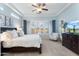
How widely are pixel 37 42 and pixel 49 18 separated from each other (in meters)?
0.93

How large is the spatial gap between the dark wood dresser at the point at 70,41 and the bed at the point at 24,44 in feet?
2.41

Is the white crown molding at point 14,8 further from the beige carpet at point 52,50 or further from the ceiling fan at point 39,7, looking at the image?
the beige carpet at point 52,50

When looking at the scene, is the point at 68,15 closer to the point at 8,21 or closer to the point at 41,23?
the point at 41,23

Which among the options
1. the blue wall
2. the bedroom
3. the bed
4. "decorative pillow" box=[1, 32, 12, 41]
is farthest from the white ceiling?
"decorative pillow" box=[1, 32, 12, 41]

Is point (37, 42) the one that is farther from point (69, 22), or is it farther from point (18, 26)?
point (69, 22)

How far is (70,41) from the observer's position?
386 cm

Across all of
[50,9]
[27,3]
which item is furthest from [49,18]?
[27,3]

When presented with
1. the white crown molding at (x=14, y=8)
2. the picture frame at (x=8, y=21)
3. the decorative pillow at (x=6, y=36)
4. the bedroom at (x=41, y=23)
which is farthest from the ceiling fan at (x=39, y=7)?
the decorative pillow at (x=6, y=36)

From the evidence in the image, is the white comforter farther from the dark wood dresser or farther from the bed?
the dark wood dresser

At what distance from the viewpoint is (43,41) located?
3660 mm

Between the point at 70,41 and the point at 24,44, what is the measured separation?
1434 mm

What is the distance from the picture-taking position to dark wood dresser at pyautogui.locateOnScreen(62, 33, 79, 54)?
3.53m

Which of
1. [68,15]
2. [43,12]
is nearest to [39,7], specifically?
[43,12]

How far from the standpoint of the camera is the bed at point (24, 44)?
363cm
